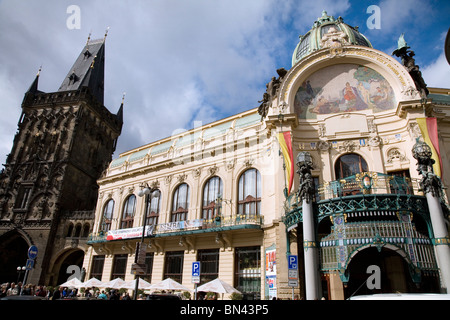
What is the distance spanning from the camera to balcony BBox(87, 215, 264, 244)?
68.1ft

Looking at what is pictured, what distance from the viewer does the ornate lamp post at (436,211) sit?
12820mm

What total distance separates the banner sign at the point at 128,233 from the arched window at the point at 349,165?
1606cm

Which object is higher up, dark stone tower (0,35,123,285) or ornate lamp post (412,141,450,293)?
dark stone tower (0,35,123,285)

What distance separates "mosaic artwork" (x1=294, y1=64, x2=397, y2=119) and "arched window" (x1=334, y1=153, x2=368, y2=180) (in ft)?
11.7

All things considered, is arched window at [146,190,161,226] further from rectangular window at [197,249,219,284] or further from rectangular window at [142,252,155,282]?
rectangular window at [197,249,219,284]

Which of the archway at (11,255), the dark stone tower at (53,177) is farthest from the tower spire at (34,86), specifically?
the archway at (11,255)

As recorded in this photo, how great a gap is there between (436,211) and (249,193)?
40.2ft

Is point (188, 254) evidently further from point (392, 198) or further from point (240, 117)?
point (392, 198)

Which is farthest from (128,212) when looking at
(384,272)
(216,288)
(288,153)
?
(384,272)

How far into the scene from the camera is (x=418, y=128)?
60.3 ft

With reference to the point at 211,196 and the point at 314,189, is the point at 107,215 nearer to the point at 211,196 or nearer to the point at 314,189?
the point at 211,196

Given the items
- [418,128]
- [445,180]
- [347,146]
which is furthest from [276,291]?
[418,128]

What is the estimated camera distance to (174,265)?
958 inches

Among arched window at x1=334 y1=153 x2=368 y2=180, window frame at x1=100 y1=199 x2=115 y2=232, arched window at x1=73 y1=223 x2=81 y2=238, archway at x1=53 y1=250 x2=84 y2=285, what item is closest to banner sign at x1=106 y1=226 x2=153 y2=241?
window frame at x1=100 y1=199 x2=115 y2=232
